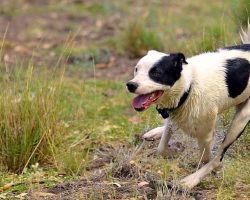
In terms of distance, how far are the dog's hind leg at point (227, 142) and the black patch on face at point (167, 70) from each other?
0.75 metres

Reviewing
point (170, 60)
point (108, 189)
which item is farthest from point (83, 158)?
point (170, 60)

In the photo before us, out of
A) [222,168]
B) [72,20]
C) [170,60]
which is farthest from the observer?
[72,20]

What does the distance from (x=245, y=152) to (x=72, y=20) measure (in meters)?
7.71

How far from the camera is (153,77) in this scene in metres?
4.72

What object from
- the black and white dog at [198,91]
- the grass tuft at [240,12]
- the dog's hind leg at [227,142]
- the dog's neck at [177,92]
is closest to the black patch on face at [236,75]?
the black and white dog at [198,91]

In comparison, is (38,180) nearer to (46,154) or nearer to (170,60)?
(46,154)

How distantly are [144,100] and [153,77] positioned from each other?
16 cm

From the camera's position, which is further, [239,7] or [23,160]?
[239,7]

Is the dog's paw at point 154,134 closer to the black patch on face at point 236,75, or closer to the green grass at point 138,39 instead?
the black patch on face at point 236,75

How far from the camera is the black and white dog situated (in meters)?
4.74

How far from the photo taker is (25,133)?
592cm

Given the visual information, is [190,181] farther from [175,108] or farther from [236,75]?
[236,75]

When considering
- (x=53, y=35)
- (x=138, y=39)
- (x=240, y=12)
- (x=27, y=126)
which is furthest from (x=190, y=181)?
(x=53, y=35)

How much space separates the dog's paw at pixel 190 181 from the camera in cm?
508
